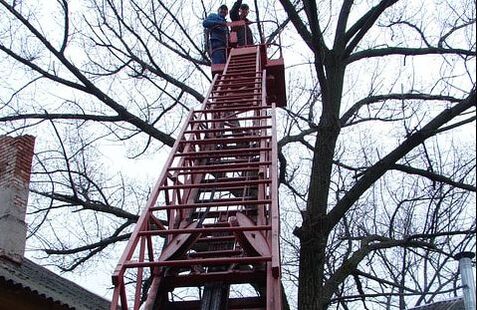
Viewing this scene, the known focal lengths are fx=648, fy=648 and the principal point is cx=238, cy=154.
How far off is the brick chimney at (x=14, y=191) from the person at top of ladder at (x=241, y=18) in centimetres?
416

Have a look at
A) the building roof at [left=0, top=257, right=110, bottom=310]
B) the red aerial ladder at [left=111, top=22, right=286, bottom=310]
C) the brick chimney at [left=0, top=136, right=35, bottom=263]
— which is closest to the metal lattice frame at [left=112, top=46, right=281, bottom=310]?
the red aerial ladder at [left=111, top=22, right=286, bottom=310]

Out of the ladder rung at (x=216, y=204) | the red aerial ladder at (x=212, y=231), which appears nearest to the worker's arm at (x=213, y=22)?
the red aerial ladder at (x=212, y=231)

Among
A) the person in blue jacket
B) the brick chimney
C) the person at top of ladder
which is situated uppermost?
the person at top of ladder

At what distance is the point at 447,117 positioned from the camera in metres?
9.29

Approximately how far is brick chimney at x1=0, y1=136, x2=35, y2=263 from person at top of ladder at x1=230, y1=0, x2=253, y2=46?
4.16 metres

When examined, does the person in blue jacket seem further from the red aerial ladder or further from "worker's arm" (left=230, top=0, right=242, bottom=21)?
the red aerial ladder

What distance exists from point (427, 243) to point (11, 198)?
5875mm

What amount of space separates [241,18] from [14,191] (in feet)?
17.1

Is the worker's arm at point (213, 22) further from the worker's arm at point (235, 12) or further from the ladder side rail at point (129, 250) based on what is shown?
the ladder side rail at point (129, 250)

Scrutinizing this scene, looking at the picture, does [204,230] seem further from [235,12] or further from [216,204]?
[235,12]

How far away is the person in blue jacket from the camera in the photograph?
442 inches

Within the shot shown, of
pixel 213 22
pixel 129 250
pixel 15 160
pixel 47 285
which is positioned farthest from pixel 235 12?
pixel 129 250

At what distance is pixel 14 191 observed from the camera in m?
8.73

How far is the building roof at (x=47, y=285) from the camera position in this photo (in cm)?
690
